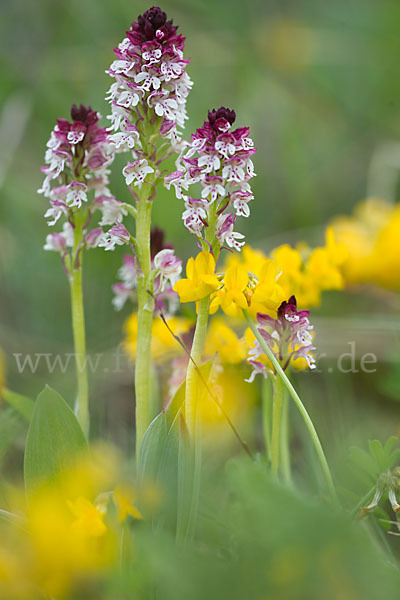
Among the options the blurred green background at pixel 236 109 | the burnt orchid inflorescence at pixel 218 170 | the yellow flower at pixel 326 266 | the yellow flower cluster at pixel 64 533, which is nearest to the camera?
the yellow flower cluster at pixel 64 533

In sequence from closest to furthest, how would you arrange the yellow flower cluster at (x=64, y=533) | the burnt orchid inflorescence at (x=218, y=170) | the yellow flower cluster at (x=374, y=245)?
the yellow flower cluster at (x=64, y=533), the burnt orchid inflorescence at (x=218, y=170), the yellow flower cluster at (x=374, y=245)

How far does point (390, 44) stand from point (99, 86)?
39.9 inches

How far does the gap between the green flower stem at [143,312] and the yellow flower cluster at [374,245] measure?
672 mm

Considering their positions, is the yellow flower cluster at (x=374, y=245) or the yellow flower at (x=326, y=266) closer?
the yellow flower at (x=326, y=266)

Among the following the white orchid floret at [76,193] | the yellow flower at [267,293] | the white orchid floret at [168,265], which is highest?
the white orchid floret at [76,193]

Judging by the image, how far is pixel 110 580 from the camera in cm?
31

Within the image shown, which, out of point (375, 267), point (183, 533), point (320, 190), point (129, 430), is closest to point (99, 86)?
point (320, 190)

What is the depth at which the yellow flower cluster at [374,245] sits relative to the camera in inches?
46.2

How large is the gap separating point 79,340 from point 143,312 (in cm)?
10

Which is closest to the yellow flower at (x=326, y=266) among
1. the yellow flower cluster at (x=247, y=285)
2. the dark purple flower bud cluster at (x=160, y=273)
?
the yellow flower cluster at (x=247, y=285)

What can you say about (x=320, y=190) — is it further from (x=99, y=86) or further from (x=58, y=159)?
(x=58, y=159)

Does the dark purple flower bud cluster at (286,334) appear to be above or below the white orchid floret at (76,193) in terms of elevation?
below

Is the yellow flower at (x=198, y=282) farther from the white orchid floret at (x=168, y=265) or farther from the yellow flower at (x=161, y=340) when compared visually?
the yellow flower at (x=161, y=340)

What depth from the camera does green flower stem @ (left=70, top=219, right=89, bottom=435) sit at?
578 millimetres
